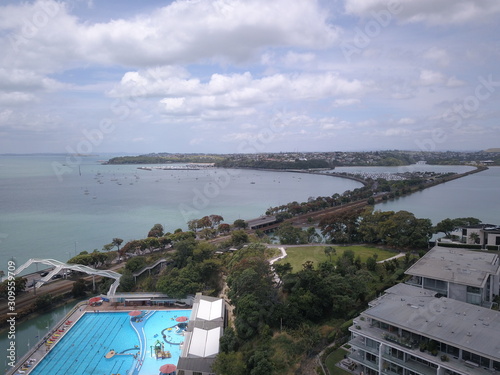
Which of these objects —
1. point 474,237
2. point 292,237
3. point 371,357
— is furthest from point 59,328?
point 474,237

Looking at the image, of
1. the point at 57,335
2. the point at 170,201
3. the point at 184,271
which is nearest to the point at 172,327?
the point at 184,271

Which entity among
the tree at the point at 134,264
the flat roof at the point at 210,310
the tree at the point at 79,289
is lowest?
the tree at the point at 79,289

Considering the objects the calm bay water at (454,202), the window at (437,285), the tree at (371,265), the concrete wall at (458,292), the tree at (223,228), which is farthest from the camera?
the calm bay water at (454,202)

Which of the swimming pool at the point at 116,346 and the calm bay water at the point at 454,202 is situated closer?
the swimming pool at the point at 116,346

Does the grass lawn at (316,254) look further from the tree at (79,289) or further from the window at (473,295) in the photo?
the tree at (79,289)

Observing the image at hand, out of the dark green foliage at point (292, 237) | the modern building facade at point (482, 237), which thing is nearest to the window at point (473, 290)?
the modern building facade at point (482, 237)

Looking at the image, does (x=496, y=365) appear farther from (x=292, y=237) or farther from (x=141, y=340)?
(x=292, y=237)

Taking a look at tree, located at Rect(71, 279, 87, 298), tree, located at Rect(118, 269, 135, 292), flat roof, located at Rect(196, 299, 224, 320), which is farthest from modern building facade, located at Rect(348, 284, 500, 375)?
tree, located at Rect(71, 279, 87, 298)
